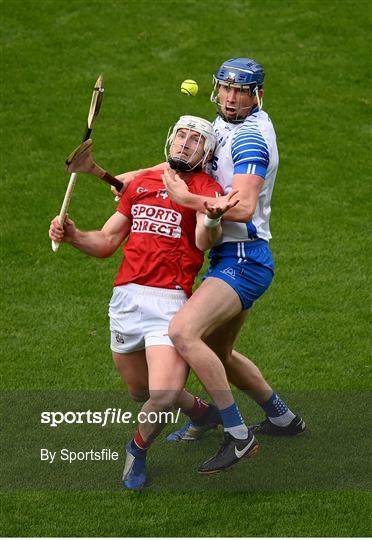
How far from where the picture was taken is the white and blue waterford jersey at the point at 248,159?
7.70 m

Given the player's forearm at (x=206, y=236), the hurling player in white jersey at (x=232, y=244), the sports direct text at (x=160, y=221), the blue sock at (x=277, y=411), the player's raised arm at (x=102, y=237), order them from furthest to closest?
the blue sock at (x=277, y=411)
the player's raised arm at (x=102, y=237)
the sports direct text at (x=160, y=221)
the hurling player in white jersey at (x=232, y=244)
the player's forearm at (x=206, y=236)

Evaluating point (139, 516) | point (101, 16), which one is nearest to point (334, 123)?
point (101, 16)

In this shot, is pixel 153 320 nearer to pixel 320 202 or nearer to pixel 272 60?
pixel 320 202

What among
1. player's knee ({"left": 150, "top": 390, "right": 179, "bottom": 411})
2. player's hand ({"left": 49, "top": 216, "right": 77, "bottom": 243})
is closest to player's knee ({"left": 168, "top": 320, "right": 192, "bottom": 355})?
player's knee ({"left": 150, "top": 390, "right": 179, "bottom": 411})

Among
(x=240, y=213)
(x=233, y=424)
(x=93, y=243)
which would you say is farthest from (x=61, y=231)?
(x=233, y=424)

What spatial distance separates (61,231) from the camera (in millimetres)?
7820

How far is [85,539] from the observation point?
7.35 m

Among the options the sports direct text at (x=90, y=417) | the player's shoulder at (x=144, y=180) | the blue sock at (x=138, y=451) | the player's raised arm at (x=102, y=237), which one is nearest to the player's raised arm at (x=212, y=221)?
the player's shoulder at (x=144, y=180)

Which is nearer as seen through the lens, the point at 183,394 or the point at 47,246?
the point at 183,394

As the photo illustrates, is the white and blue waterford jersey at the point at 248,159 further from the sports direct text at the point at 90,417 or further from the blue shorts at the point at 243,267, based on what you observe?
the sports direct text at the point at 90,417

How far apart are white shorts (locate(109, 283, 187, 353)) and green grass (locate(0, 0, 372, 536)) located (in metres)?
0.99

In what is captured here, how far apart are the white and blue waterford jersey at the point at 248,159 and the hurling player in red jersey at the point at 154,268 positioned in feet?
0.36

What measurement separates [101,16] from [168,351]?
8954mm

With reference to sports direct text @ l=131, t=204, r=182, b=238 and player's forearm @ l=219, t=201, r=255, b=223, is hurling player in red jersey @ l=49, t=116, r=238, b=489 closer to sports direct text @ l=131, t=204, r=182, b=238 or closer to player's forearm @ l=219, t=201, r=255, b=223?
sports direct text @ l=131, t=204, r=182, b=238
